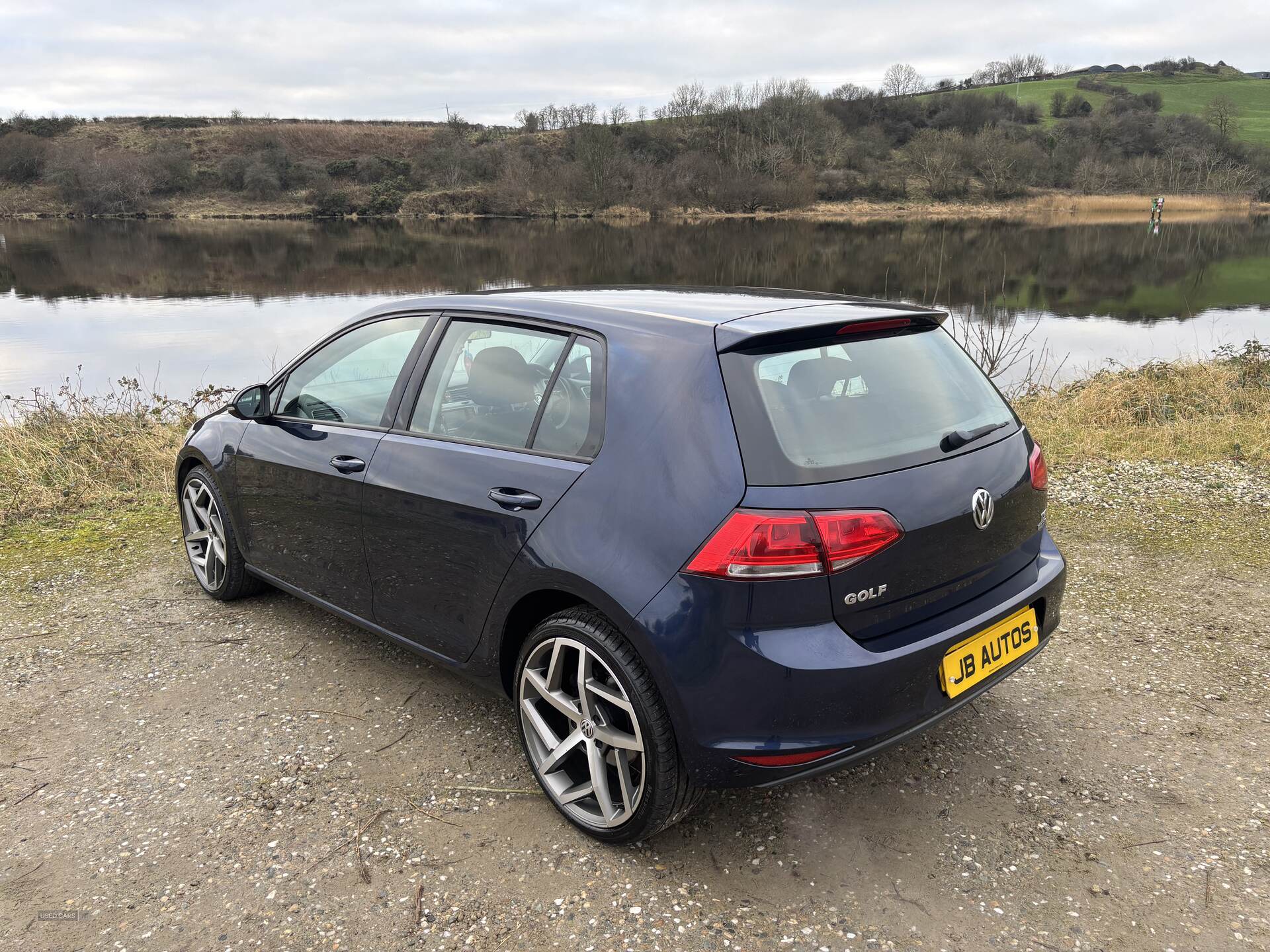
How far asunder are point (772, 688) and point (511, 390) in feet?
4.32

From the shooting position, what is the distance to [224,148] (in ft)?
287

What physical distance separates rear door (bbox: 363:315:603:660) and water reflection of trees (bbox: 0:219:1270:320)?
15.8 meters

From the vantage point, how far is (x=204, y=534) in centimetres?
441

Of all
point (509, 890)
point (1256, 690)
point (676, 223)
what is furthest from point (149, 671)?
point (676, 223)

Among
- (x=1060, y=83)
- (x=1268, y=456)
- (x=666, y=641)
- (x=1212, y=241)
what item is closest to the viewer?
(x=666, y=641)

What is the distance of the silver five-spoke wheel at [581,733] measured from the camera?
95.5 inches

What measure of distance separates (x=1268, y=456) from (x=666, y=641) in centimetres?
691

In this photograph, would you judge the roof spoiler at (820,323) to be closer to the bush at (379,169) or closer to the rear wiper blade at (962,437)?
the rear wiper blade at (962,437)

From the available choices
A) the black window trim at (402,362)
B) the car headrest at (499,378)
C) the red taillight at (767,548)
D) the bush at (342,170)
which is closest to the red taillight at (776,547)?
the red taillight at (767,548)

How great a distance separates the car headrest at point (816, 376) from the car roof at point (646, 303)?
0.24 metres

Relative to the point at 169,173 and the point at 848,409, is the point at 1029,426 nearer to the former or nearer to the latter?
the point at 848,409

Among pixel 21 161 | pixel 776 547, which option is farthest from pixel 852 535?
pixel 21 161

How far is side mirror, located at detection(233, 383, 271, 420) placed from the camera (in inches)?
149

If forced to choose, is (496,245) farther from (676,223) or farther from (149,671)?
(149,671)
